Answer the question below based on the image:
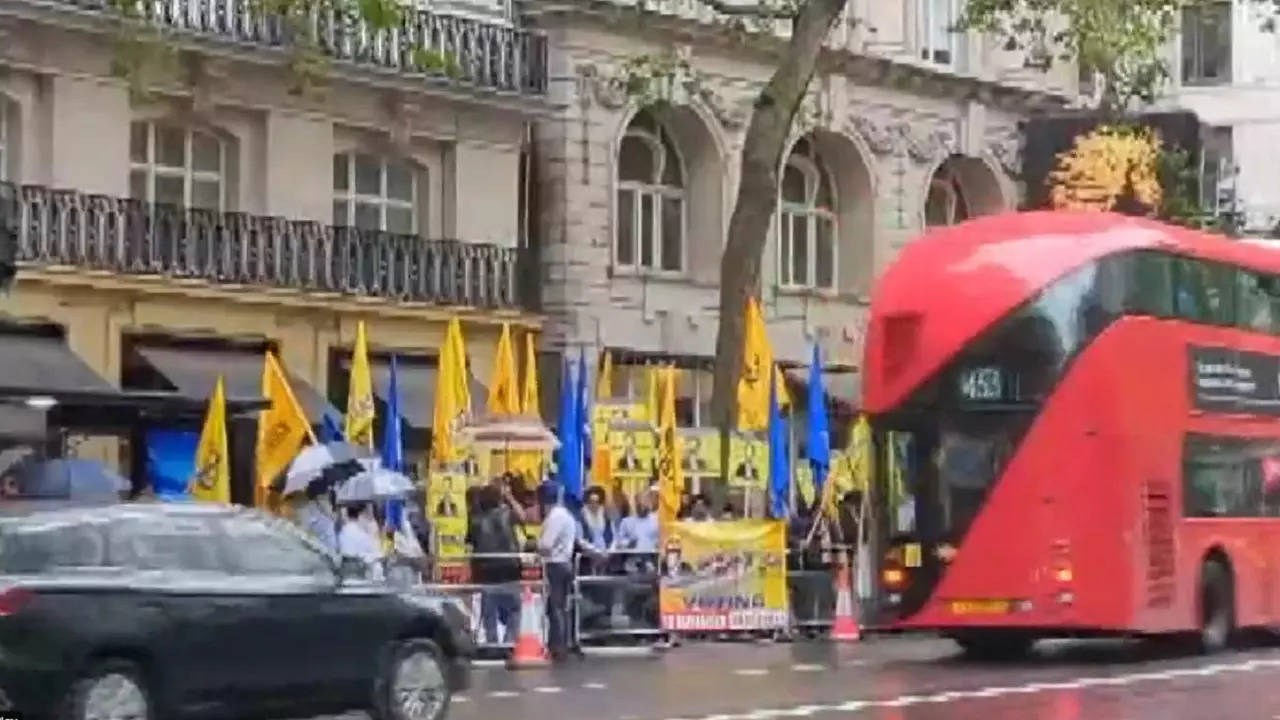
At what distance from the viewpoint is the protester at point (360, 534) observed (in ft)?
92.0

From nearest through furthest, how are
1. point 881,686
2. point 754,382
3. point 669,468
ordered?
1. point 881,686
2. point 669,468
3. point 754,382

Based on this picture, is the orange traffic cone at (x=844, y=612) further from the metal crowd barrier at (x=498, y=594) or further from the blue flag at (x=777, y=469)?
the metal crowd barrier at (x=498, y=594)

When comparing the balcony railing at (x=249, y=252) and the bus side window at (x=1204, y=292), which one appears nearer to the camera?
the bus side window at (x=1204, y=292)

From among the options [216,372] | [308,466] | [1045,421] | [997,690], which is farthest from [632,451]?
[997,690]

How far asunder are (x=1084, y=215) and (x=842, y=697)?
6987 millimetres

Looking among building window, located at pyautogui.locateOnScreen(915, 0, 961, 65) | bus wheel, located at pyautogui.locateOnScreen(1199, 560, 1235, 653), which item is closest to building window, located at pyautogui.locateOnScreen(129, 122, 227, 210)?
bus wheel, located at pyautogui.locateOnScreen(1199, 560, 1235, 653)

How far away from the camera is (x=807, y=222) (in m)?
50.1

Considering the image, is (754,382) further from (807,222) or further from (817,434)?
(807,222)

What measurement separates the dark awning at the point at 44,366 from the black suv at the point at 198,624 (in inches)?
466

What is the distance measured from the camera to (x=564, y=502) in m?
31.9

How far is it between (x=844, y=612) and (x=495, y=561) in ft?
20.2

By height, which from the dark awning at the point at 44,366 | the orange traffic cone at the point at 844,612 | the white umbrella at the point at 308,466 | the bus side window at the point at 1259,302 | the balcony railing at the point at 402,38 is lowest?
the orange traffic cone at the point at 844,612

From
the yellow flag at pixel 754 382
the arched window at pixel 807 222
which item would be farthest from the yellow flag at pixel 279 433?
the arched window at pixel 807 222

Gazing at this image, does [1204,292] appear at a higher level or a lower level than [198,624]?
higher
